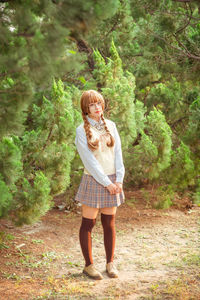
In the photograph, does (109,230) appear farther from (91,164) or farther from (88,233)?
(91,164)

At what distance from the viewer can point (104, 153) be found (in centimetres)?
333

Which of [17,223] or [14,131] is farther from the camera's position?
[17,223]

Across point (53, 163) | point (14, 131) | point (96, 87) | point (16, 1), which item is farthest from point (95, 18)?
point (96, 87)

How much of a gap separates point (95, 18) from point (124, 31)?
14.3 ft

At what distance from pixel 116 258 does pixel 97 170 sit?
4.65ft

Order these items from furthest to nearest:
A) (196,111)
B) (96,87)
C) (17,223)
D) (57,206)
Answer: (57,206), (96,87), (196,111), (17,223)

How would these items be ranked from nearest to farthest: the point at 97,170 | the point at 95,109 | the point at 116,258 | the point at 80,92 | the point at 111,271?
1. the point at 97,170
2. the point at 95,109
3. the point at 111,271
4. the point at 116,258
5. the point at 80,92

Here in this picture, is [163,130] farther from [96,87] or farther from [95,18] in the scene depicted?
[95,18]

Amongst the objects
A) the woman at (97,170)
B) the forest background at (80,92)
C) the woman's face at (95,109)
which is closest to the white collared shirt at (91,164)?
the woman at (97,170)

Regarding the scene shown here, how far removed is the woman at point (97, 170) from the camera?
3254 millimetres

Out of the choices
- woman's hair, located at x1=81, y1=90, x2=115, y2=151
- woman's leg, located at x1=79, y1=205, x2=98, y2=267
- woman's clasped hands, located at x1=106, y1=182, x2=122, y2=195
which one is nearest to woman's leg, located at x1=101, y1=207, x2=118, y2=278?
woman's leg, located at x1=79, y1=205, x2=98, y2=267

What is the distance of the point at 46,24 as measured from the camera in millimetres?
2273

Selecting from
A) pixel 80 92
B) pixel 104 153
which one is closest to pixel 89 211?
pixel 104 153

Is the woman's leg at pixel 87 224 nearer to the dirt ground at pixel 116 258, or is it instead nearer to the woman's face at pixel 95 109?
the dirt ground at pixel 116 258
